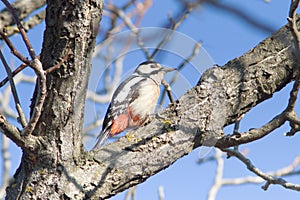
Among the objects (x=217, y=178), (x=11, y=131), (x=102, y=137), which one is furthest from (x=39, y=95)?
(x=217, y=178)

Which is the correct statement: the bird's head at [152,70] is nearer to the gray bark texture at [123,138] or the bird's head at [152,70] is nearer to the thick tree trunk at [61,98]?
the gray bark texture at [123,138]

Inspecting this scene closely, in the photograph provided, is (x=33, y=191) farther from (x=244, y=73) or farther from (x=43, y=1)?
(x=43, y=1)

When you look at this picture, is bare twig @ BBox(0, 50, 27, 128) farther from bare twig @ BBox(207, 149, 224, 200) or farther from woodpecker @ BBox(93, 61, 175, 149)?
bare twig @ BBox(207, 149, 224, 200)

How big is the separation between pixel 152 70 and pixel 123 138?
989 millimetres

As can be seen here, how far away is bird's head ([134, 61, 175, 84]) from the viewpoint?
2.20m

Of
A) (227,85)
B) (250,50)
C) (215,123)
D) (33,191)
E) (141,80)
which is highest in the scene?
(141,80)

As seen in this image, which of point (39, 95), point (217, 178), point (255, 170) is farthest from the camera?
point (217, 178)

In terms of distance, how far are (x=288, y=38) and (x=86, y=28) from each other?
72cm

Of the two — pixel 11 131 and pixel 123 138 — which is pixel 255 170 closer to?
pixel 123 138

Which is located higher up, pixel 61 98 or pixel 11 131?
pixel 61 98

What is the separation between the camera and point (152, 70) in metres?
2.32

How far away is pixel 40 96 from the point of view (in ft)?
3.64

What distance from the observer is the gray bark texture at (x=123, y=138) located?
48.4 inches

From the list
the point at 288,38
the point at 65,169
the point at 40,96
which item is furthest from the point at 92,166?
the point at 288,38
